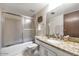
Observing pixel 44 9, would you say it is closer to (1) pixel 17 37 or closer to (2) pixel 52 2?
(2) pixel 52 2

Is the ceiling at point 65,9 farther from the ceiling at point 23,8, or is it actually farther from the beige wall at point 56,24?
the ceiling at point 23,8

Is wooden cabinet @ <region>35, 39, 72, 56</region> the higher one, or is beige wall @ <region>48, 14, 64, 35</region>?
beige wall @ <region>48, 14, 64, 35</region>

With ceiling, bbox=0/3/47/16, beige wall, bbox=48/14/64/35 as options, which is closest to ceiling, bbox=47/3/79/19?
beige wall, bbox=48/14/64/35

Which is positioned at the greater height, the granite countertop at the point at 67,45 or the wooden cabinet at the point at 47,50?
the granite countertop at the point at 67,45

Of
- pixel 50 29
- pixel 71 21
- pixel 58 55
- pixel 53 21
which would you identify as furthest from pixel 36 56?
pixel 71 21

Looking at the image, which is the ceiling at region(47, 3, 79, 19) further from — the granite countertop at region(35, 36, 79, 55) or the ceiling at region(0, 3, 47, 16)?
the granite countertop at region(35, 36, 79, 55)

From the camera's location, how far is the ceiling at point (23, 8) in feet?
4.42

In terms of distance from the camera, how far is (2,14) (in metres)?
1.34

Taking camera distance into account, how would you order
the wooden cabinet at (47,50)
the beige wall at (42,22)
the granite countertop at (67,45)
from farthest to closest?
1. the beige wall at (42,22)
2. the wooden cabinet at (47,50)
3. the granite countertop at (67,45)

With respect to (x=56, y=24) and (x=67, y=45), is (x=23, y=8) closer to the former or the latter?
(x=56, y=24)

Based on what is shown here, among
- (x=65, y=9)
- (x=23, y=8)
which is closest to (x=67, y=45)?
(x=65, y=9)

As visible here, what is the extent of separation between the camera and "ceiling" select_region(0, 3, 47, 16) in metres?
1.35

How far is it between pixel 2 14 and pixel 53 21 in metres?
0.81

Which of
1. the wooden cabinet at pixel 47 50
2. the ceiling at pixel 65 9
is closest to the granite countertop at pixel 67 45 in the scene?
the wooden cabinet at pixel 47 50
